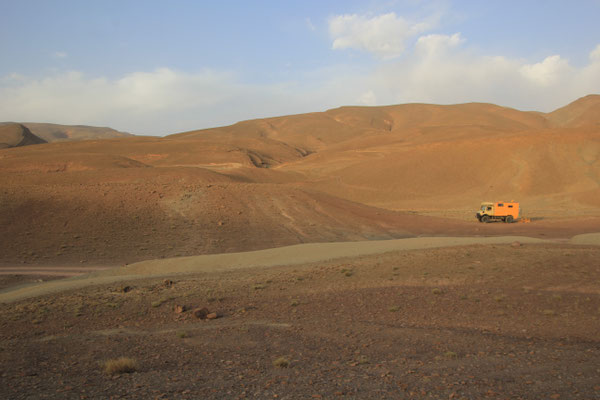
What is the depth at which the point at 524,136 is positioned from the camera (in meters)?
82.4

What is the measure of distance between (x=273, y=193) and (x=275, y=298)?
25.2 m

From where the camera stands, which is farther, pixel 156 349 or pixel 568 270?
pixel 568 270

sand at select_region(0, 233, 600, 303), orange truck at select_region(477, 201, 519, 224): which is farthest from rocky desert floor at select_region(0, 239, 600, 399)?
orange truck at select_region(477, 201, 519, 224)

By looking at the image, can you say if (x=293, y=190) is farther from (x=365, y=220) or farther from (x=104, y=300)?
(x=104, y=300)

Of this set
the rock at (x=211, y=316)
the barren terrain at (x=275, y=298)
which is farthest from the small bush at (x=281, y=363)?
the rock at (x=211, y=316)

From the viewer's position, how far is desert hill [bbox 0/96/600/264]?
94.6 ft

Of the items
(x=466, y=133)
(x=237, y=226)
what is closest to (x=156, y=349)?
(x=237, y=226)

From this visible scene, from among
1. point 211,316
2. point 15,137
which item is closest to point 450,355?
point 211,316

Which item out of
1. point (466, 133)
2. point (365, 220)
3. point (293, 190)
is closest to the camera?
point (365, 220)

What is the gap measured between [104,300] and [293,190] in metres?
28.1

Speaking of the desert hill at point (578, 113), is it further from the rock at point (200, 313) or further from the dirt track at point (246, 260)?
the rock at point (200, 313)

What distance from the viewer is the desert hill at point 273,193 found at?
28844 mm

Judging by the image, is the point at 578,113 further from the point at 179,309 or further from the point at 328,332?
the point at 179,309

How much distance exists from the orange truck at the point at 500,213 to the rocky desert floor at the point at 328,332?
2465cm
